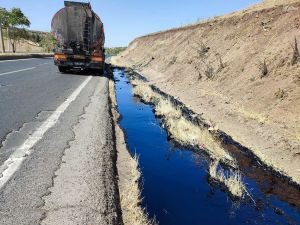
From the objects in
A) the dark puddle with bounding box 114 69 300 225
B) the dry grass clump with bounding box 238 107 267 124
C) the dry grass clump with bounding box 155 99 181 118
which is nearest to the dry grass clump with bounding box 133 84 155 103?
the dry grass clump with bounding box 155 99 181 118

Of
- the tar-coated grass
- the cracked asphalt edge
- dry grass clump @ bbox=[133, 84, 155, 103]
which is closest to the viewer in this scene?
the cracked asphalt edge

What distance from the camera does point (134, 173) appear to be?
6.67 m

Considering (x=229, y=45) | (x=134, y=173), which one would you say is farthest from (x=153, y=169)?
(x=229, y=45)

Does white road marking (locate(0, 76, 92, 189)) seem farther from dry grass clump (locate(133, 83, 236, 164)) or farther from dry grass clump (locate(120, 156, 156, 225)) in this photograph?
dry grass clump (locate(133, 83, 236, 164))

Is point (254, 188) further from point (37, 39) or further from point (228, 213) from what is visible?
point (37, 39)

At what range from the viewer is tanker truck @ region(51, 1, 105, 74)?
22.3 meters

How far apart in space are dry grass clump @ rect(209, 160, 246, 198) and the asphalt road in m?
1.87

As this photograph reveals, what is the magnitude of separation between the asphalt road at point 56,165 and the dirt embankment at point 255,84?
366 centimetres

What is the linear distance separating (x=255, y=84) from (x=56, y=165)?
9.82 meters

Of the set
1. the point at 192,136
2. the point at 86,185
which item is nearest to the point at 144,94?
the point at 192,136

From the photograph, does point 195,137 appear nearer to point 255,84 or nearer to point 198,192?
point 198,192

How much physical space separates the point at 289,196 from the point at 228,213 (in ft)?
5.11

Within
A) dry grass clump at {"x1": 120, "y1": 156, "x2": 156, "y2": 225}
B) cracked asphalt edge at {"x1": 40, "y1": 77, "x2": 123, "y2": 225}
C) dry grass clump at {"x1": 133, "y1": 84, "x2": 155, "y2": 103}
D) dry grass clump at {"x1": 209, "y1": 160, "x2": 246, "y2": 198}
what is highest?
cracked asphalt edge at {"x1": 40, "y1": 77, "x2": 123, "y2": 225}

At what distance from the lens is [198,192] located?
271 inches
